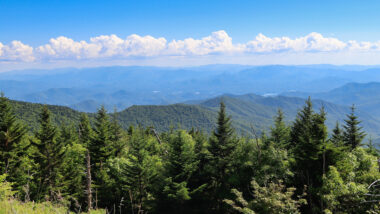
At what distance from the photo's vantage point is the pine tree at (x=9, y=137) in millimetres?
23641

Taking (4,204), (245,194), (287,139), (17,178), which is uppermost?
(4,204)

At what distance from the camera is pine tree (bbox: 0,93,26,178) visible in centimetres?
2364

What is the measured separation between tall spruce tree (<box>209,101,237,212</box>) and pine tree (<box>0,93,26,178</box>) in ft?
68.1

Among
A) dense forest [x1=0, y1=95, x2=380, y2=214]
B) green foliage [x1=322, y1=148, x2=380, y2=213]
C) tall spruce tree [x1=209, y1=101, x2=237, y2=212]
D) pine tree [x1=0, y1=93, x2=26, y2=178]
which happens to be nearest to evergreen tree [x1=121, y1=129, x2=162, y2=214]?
dense forest [x1=0, y1=95, x2=380, y2=214]

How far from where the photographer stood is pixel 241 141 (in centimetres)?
2747

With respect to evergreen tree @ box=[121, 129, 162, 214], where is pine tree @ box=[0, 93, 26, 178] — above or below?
above

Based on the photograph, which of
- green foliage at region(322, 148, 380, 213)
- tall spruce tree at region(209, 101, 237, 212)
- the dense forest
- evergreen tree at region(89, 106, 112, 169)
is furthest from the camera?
evergreen tree at region(89, 106, 112, 169)

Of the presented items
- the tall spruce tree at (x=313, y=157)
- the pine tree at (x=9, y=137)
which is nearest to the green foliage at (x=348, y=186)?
the tall spruce tree at (x=313, y=157)

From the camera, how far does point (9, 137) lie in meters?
23.9

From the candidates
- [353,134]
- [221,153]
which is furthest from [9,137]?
[353,134]

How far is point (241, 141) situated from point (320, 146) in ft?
35.7

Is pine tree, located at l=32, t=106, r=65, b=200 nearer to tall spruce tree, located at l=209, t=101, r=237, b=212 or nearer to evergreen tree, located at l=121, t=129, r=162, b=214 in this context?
evergreen tree, located at l=121, t=129, r=162, b=214

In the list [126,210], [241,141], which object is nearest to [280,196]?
[241,141]

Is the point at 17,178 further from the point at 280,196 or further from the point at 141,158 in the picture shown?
the point at 280,196
